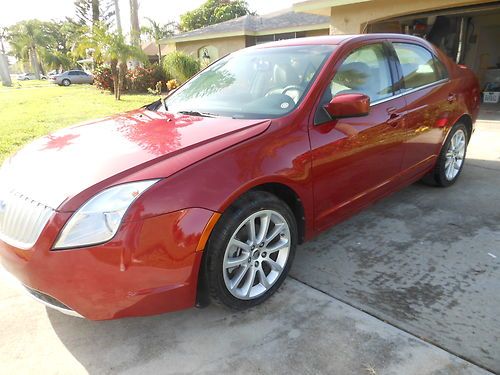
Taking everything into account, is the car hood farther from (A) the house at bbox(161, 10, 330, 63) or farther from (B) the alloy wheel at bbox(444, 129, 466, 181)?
(A) the house at bbox(161, 10, 330, 63)

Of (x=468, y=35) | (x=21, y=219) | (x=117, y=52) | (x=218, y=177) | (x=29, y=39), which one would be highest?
(x=29, y=39)

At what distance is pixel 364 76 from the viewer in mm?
3244

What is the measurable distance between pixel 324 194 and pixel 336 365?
114 centimetres

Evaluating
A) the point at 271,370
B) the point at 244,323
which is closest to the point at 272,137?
the point at 244,323

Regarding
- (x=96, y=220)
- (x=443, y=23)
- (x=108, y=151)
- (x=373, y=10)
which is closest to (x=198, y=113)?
(x=108, y=151)

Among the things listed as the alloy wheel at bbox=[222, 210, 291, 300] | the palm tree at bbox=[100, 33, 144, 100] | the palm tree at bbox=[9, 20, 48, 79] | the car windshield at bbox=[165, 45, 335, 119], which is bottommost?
the alloy wheel at bbox=[222, 210, 291, 300]

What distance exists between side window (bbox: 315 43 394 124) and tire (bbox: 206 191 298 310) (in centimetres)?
79

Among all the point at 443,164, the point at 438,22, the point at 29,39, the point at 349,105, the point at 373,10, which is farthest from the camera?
the point at 29,39

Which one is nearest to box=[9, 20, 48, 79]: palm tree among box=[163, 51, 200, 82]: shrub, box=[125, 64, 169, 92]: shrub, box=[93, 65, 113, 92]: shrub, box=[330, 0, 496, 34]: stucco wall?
box=[93, 65, 113, 92]: shrub

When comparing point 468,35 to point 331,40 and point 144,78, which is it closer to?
point 331,40

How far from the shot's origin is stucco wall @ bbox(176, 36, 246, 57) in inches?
853

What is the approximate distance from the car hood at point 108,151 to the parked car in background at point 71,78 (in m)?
38.0

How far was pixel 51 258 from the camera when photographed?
6.33 ft

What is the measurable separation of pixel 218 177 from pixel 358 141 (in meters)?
1.30
